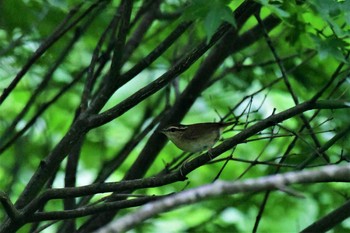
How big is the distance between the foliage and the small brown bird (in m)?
0.18

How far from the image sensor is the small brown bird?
18.2ft

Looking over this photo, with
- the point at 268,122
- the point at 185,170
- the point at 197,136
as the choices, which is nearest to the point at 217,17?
the point at 268,122

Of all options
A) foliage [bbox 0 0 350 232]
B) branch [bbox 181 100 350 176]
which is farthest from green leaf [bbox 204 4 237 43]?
branch [bbox 181 100 350 176]

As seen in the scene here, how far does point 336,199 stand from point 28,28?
357cm

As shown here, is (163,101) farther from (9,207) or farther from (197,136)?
(9,207)

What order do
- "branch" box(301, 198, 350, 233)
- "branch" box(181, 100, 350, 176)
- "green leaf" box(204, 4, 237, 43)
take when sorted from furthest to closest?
"branch" box(301, 198, 350, 233) < "branch" box(181, 100, 350, 176) < "green leaf" box(204, 4, 237, 43)

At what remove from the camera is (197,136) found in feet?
18.6

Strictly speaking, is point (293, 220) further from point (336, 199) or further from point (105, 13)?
point (105, 13)

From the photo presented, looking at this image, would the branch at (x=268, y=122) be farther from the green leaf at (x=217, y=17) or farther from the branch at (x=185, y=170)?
the green leaf at (x=217, y=17)

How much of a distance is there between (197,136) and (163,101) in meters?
2.49

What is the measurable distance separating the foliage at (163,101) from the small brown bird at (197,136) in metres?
0.18

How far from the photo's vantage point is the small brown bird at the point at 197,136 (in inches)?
219

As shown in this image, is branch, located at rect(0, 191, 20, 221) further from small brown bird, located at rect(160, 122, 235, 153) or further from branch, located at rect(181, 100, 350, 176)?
small brown bird, located at rect(160, 122, 235, 153)

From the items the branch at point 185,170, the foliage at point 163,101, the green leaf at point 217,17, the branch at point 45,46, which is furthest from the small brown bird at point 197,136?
the green leaf at point 217,17
